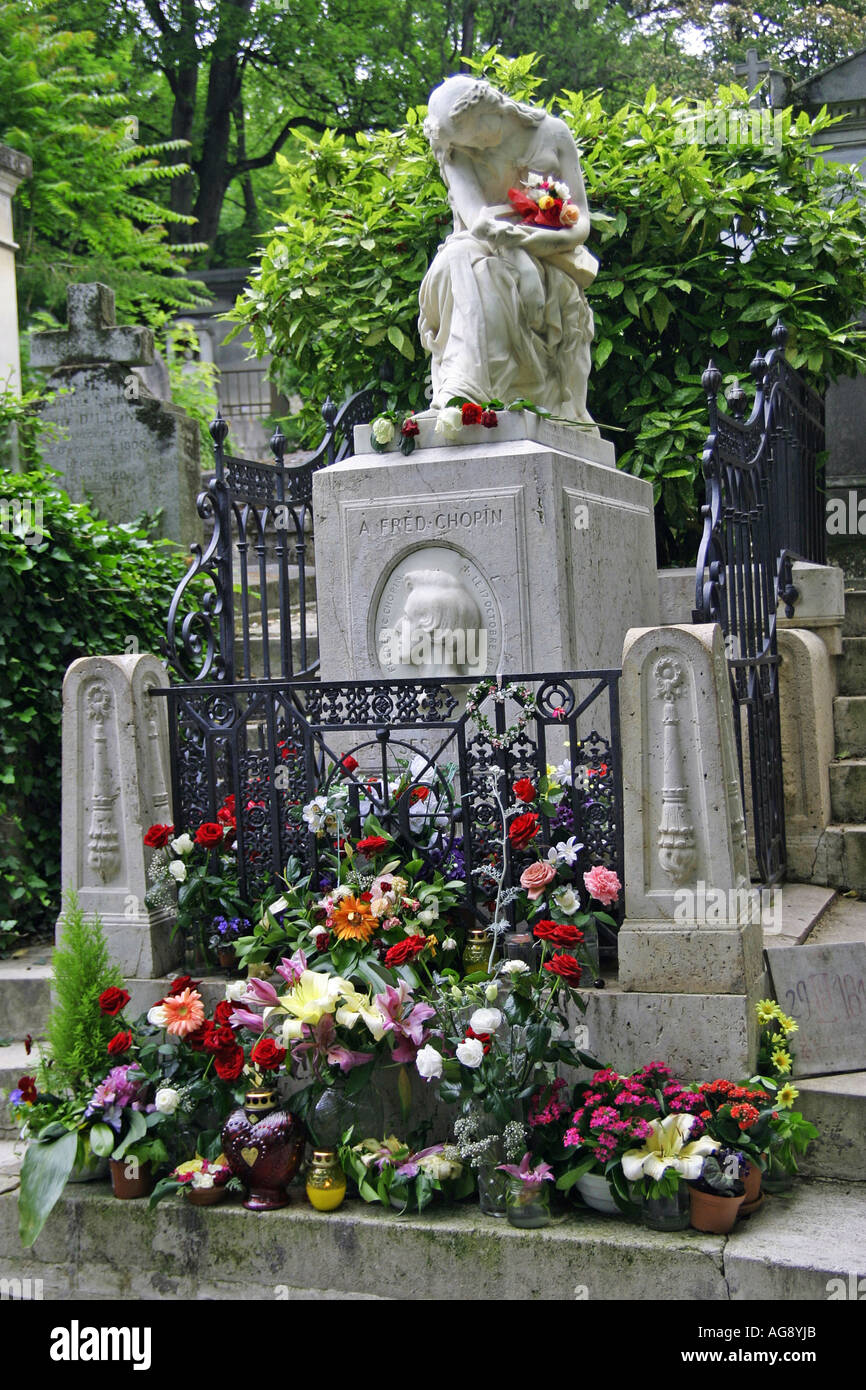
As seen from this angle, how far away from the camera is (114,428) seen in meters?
10.7

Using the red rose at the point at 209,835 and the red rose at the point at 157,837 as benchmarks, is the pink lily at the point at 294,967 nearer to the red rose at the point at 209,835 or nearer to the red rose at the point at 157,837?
the red rose at the point at 209,835

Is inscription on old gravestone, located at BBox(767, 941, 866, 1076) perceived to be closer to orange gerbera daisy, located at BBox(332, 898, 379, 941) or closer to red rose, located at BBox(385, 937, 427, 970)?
red rose, located at BBox(385, 937, 427, 970)

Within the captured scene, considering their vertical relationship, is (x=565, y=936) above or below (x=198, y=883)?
below

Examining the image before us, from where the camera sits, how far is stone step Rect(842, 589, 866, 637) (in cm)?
696

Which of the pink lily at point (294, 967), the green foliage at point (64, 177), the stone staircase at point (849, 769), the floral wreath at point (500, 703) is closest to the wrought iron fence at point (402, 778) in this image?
the floral wreath at point (500, 703)

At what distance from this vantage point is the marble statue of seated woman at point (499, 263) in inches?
223

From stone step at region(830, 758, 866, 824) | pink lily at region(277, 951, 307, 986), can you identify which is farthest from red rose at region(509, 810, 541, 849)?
stone step at region(830, 758, 866, 824)

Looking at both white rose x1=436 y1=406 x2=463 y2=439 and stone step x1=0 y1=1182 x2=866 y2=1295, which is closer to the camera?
stone step x1=0 y1=1182 x2=866 y2=1295

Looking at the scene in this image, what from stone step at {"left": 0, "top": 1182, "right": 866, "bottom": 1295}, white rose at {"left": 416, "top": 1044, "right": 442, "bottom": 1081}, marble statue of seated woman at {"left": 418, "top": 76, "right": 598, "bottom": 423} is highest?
marble statue of seated woman at {"left": 418, "top": 76, "right": 598, "bottom": 423}

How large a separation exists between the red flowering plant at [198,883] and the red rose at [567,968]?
1334 millimetres

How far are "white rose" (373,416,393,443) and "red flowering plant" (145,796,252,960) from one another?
182 cm

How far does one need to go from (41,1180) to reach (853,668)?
467cm

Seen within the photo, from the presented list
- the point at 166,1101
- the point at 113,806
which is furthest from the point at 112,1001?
the point at 113,806

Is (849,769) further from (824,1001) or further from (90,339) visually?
(90,339)
